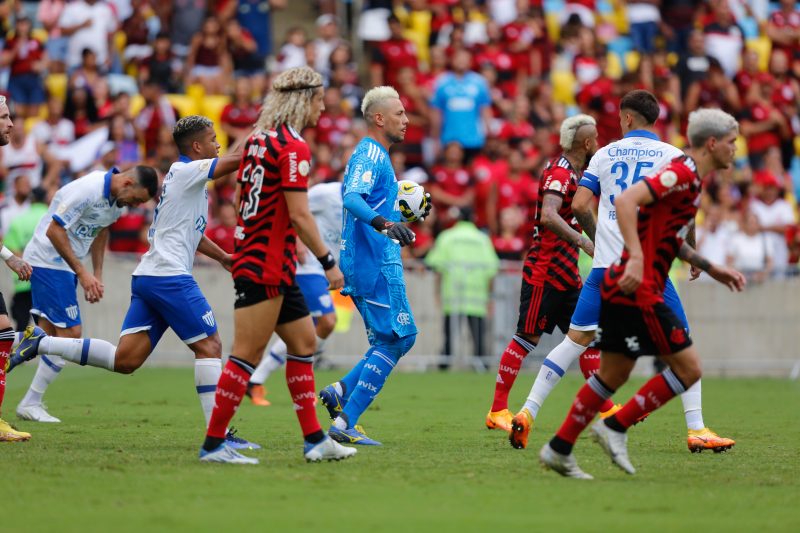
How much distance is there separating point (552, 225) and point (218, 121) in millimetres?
12745

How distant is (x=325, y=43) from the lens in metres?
23.3

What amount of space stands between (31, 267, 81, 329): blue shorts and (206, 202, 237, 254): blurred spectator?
7303mm

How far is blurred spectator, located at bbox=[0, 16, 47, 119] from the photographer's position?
70.5 ft

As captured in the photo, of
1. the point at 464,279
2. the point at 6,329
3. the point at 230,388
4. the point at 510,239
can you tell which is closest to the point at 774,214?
the point at 510,239

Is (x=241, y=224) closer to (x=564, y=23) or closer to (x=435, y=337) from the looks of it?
(x=435, y=337)

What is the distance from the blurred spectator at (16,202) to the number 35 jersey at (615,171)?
11.1 meters

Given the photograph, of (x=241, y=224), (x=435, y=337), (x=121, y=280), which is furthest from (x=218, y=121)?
(x=241, y=224)

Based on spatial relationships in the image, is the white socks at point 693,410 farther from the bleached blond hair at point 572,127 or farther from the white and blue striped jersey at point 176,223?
the white and blue striped jersey at point 176,223

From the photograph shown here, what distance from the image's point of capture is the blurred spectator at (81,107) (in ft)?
69.9

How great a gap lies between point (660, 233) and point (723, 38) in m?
17.8

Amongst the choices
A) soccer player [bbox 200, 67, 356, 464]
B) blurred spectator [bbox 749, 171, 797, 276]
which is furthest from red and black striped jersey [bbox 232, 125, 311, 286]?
blurred spectator [bbox 749, 171, 797, 276]

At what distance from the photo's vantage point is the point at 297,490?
282 inches

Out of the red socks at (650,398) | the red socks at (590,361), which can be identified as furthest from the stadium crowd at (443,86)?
the red socks at (650,398)

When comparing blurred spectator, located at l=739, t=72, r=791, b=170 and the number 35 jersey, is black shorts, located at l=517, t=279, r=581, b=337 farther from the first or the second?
blurred spectator, located at l=739, t=72, r=791, b=170
